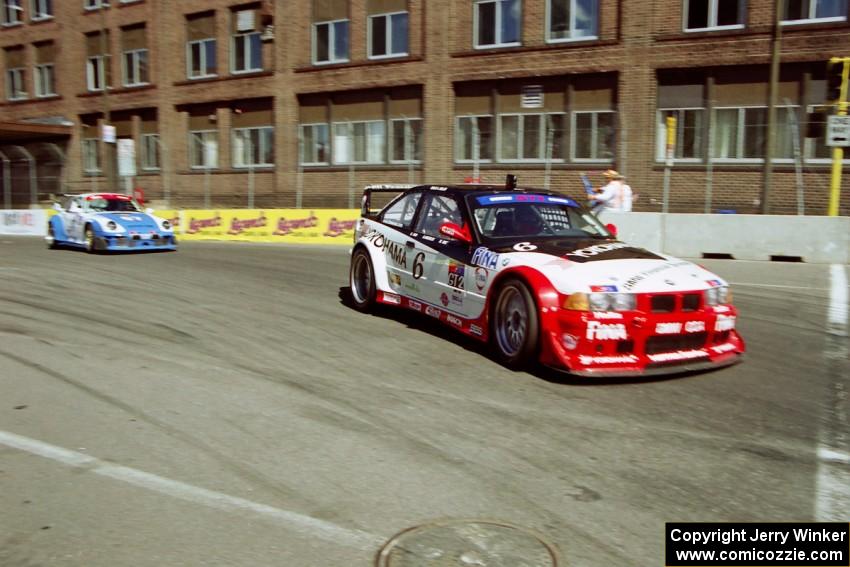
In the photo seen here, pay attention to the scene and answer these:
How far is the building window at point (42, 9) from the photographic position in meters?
39.0

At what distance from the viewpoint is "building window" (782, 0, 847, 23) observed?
20.6 metres

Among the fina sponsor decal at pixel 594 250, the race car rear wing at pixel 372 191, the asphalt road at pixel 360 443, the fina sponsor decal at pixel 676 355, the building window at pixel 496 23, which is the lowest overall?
the asphalt road at pixel 360 443

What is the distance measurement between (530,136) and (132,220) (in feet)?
45.0

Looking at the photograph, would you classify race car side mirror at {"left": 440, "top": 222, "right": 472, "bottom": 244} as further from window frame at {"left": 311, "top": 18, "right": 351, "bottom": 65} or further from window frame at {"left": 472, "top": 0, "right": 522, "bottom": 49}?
window frame at {"left": 311, "top": 18, "right": 351, "bottom": 65}

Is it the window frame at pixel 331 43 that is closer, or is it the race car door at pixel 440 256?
the race car door at pixel 440 256

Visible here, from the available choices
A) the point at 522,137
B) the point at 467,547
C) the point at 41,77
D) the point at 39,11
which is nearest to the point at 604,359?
the point at 467,547

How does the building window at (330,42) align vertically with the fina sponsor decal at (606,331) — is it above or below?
above

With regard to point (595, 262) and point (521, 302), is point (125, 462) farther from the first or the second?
point (595, 262)

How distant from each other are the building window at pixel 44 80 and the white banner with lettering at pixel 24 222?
1275cm

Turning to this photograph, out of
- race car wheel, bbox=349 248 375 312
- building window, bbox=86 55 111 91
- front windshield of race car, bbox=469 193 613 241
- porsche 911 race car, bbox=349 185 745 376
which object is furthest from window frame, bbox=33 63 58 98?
front windshield of race car, bbox=469 193 613 241

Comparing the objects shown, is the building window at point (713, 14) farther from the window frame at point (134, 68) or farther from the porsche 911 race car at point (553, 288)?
the window frame at point (134, 68)

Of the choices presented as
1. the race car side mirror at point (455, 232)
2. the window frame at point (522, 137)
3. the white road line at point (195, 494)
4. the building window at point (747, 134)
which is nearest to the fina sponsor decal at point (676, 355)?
the race car side mirror at point (455, 232)

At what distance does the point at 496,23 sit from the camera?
25.2 m

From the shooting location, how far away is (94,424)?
469 centimetres
